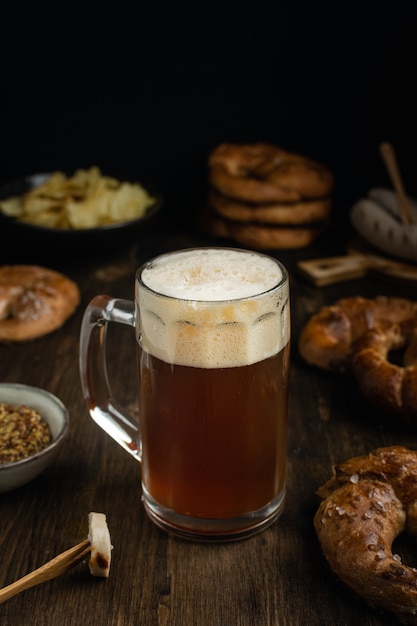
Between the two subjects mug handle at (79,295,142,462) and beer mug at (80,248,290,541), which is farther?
mug handle at (79,295,142,462)

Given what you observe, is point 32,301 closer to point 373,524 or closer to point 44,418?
point 44,418

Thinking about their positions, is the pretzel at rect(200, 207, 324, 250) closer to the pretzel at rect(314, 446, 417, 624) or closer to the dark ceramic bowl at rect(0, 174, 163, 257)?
the dark ceramic bowl at rect(0, 174, 163, 257)

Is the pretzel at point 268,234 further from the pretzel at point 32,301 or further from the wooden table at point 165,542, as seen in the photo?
the wooden table at point 165,542

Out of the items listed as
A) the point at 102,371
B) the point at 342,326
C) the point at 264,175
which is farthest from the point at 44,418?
→ the point at 264,175

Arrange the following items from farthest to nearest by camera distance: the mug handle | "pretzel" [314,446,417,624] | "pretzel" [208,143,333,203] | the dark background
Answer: the dark background < "pretzel" [208,143,333,203] < the mug handle < "pretzel" [314,446,417,624]

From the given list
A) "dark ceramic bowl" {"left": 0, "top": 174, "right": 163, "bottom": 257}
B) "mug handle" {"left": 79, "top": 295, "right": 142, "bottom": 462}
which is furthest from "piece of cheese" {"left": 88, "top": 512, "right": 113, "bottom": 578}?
"dark ceramic bowl" {"left": 0, "top": 174, "right": 163, "bottom": 257}
